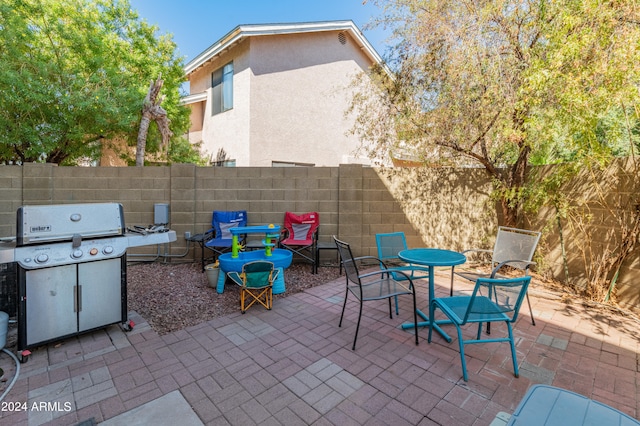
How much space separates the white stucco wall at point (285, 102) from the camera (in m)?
8.10

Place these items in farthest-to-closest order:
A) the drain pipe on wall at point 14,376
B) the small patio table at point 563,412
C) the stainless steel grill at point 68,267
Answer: the stainless steel grill at point 68,267
the drain pipe on wall at point 14,376
the small patio table at point 563,412

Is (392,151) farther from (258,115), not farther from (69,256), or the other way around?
(69,256)

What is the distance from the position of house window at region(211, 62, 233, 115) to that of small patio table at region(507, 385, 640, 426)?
915cm

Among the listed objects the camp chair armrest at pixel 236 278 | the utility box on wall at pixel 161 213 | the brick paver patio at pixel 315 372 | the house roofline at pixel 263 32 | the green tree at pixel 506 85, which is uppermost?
the house roofline at pixel 263 32

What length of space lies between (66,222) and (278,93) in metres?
6.77

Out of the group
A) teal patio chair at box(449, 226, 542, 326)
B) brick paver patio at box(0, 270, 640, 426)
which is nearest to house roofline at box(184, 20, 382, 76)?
teal patio chair at box(449, 226, 542, 326)

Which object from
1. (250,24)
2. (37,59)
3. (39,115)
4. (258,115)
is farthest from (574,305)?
(37,59)

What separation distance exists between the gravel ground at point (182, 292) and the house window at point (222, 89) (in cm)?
554

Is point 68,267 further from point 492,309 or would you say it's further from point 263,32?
point 263,32

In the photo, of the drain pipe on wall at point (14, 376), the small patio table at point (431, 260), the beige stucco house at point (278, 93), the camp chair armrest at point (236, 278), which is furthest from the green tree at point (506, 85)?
the drain pipe on wall at point (14, 376)

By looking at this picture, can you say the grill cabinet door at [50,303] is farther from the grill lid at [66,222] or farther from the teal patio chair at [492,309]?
the teal patio chair at [492,309]

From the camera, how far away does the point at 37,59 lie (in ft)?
20.7

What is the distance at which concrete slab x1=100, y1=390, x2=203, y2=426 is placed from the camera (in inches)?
71.9

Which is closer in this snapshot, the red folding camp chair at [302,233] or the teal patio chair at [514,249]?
the teal patio chair at [514,249]
